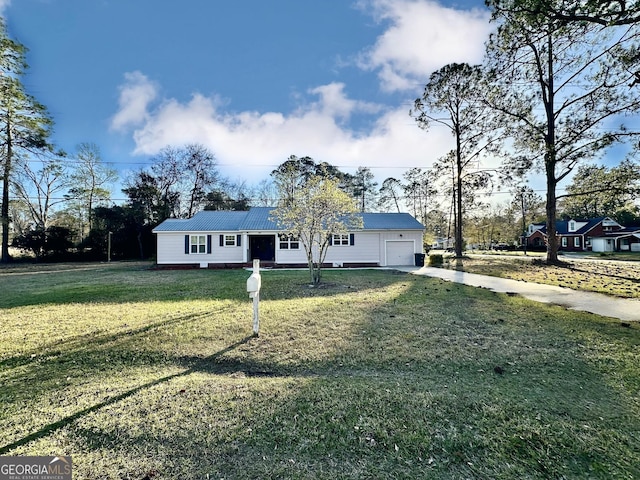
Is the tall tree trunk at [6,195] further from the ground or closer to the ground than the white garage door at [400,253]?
further from the ground

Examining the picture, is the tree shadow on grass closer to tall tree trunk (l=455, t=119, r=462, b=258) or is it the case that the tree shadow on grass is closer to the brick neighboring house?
tall tree trunk (l=455, t=119, r=462, b=258)

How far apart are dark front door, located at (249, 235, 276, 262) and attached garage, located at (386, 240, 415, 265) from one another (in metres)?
8.06

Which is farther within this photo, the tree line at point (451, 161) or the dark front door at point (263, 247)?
the dark front door at point (263, 247)

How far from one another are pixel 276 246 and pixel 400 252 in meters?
8.43

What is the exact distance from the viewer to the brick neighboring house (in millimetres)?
36906

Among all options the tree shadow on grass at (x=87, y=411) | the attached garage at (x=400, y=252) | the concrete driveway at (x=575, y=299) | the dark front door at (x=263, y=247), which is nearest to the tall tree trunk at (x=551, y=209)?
the attached garage at (x=400, y=252)

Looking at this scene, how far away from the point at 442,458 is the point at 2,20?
106 ft

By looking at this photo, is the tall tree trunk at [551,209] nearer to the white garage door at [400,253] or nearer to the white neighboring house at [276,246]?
the white neighboring house at [276,246]

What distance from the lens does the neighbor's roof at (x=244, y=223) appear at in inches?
789

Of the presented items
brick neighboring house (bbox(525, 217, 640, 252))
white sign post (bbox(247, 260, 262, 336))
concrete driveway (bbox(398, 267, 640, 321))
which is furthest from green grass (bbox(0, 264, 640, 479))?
brick neighboring house (bbox(525, 217, 640, 252))

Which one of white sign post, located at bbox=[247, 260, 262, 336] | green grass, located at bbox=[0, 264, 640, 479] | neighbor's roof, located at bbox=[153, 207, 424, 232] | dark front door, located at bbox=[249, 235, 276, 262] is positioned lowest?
green grass, located at bbox=[0, 264, 640, 479]

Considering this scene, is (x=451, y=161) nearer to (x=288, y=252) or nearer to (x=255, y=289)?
(x=288, y=252)

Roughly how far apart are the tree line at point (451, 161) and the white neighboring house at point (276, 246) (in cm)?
387

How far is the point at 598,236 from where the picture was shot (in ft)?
128
